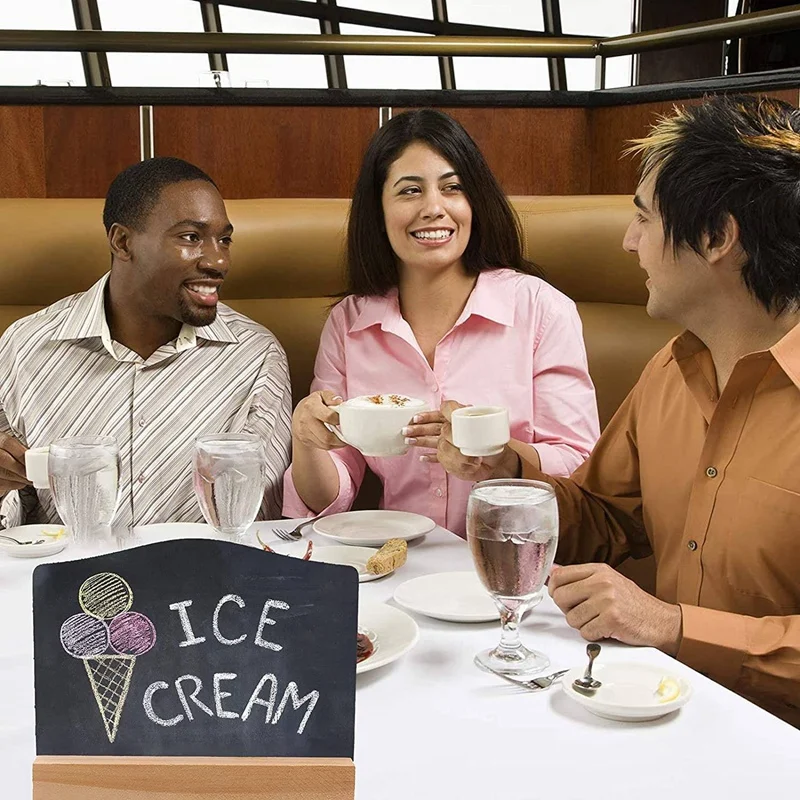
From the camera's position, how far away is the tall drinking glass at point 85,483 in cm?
130

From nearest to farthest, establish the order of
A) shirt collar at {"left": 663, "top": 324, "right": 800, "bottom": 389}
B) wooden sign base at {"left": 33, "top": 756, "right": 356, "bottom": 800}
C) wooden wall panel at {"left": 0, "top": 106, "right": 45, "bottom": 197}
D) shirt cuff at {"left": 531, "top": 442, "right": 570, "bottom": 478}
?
1. wooden sign base at {"left": 33, "top": 756, "right": 356, "bottom": 800}
2. shirt collar at {"left": 663, "top": 324, "right": 800, "bottom": 389}
3. shirt cuff at {"left": 531, "top": 442, "right": 570, "bottom": 478}
4. wooden wall panel at {"left": 0, "top": 106, "right": 45, "bottom": 197}

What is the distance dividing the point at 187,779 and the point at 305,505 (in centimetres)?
133

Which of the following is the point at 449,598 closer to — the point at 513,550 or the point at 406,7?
the point at 513,550

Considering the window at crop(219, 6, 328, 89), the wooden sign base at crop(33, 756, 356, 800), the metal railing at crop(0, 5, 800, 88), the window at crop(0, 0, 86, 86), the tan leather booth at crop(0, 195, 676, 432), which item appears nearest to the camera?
the wooden sign base at crop(33, 756, 356, 800)

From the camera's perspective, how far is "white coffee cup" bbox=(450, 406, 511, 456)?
4.86ft

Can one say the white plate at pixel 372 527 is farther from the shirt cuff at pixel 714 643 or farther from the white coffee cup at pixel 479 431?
the shirt cuff at pixel 714 643

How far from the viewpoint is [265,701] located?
2.31 ft

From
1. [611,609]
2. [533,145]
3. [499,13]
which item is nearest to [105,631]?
[611,609]

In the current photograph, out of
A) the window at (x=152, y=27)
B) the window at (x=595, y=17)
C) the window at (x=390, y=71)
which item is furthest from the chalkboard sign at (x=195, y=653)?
the window at (x=595, y=17)

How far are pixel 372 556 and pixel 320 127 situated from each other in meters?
1.98

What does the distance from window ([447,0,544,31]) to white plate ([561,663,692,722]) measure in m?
9.95

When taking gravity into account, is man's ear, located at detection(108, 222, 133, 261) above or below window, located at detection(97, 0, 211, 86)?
below

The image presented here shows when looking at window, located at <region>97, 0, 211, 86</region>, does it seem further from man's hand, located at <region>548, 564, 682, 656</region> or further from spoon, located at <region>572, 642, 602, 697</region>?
spoon, located at <region>572, 642, 602, 697</region>

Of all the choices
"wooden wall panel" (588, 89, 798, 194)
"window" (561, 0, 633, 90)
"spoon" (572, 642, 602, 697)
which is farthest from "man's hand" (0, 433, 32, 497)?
"window" (561, 0, 633, 90)
